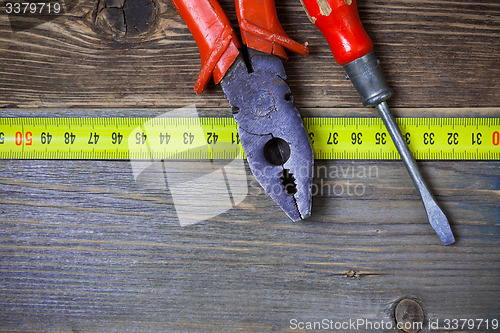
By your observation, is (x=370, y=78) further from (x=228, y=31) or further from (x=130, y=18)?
(x=130, y=18)

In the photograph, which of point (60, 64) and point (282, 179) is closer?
point (282, 179)

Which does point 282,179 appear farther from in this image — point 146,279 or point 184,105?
point 146,279

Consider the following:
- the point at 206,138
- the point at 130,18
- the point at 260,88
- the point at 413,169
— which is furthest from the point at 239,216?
the point at 130,18

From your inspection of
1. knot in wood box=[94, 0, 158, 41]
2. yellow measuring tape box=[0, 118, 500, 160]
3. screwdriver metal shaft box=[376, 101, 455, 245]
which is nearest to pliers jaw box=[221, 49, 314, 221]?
yellow measuring tape box=[0, 118, 500, 160]

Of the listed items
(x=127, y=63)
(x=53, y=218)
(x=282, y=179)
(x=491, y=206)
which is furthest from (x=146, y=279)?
(x=491, y=206)

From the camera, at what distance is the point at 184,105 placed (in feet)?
3.98

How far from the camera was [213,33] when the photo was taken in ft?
3.54

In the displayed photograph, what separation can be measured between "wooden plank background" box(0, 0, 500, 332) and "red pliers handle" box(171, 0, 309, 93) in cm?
12

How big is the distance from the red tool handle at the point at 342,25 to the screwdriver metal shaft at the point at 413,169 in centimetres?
17

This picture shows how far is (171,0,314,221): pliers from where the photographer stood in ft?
3.53

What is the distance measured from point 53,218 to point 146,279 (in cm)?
33

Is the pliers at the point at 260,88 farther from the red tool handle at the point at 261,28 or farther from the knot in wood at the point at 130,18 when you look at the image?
the knot in wood at the point at 130,18

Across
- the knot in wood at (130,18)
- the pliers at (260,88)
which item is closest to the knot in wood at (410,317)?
the pliers at (260,88)

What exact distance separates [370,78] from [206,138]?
19.1 inches
